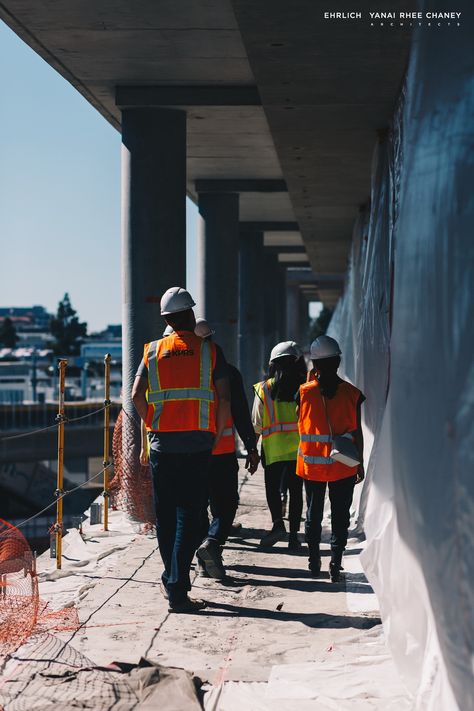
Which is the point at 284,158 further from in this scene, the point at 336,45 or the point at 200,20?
the point at 336,45

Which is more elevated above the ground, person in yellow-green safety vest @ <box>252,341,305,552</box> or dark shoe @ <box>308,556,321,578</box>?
person in yellow-green safety vest @ <box>252,341,305,552</box>

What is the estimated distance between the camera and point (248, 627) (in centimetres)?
636

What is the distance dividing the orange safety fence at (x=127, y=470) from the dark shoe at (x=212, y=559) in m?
2.99

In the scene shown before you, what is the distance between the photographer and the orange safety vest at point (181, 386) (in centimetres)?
668

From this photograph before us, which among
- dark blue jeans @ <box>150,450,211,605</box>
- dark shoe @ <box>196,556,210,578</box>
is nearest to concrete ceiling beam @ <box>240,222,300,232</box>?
dark shoe @ <box>196,556,210,578</box>

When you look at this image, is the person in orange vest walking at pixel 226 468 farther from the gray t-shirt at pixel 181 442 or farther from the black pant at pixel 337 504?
the gray t-shirt at pixel 181 442

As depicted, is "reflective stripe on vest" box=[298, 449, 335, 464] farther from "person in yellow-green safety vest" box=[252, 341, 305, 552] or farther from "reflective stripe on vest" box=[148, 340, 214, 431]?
"person in yellow-green safety vest" box=[252, 341, 305, 552]

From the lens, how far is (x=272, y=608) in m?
6.87

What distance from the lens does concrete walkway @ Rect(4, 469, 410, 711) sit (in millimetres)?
5125

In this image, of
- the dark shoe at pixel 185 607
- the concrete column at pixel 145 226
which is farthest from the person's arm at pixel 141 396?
the concrete column at pixel 145 226

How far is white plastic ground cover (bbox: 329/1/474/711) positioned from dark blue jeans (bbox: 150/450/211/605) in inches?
54.3

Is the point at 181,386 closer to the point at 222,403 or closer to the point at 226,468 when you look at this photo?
the point at 222,403

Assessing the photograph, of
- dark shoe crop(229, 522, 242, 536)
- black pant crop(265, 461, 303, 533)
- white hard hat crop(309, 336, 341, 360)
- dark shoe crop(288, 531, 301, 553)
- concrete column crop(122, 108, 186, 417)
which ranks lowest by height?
dark shoe crop(229, 522, 242, 536)

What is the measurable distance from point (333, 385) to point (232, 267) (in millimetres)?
14026
